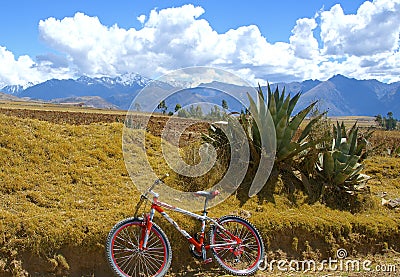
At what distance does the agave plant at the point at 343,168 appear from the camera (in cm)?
758

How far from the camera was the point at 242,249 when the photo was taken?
5.82 metres

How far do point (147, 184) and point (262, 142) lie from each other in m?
2.21

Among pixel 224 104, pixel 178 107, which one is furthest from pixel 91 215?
pixel 224 104

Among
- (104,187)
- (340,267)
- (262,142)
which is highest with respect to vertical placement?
(262,142)

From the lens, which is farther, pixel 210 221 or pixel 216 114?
pixel 216 114

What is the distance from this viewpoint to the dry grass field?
17.3 ft

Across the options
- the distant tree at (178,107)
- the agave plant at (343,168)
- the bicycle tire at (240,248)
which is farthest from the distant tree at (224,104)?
the agave plant at (343,168)

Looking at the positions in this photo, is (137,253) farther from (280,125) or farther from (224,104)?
(280,125)

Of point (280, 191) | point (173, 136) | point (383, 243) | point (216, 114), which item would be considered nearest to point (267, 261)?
point (280, 191)

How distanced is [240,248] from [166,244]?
45.8 inches

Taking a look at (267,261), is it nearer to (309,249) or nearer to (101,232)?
(309,249)

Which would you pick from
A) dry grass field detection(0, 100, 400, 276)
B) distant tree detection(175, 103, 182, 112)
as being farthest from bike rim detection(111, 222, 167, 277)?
distant tree detection(175, 103, 182, 112)

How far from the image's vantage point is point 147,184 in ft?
23.2

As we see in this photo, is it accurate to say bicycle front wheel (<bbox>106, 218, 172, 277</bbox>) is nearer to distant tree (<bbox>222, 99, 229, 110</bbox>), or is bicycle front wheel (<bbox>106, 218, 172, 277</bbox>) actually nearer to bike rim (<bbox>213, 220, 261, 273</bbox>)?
bike rim (<bbox>213, 220, 261, 273</bbox>)
